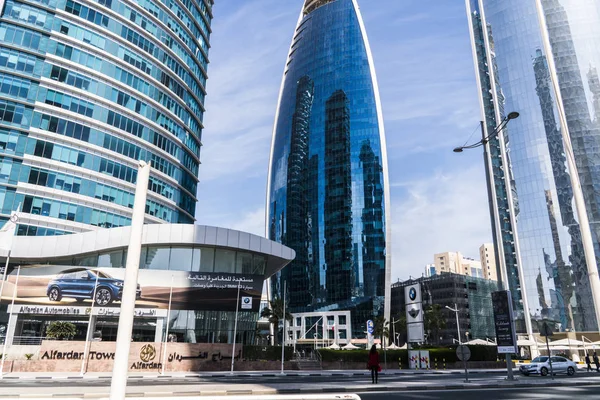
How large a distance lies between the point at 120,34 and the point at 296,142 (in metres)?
78.4

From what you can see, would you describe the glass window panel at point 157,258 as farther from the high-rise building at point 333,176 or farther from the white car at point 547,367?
the high-rise building at point 333,176

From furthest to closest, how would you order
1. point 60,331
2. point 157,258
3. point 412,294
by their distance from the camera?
point 157,258 → point 412,294 → point 60,331

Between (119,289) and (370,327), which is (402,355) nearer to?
(370,327)

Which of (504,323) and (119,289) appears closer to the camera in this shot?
(504,323)

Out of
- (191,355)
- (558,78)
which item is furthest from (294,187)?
(191,355)

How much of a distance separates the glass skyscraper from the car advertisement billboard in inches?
403

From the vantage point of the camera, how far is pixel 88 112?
59062mm

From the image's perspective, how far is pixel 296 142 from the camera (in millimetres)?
137875

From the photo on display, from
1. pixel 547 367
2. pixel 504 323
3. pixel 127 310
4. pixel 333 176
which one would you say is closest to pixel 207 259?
pixel 504 323

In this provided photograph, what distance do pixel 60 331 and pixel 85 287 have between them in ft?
20.0

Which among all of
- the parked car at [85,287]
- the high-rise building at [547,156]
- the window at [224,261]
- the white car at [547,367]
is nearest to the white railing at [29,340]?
the parked car at [85,287]

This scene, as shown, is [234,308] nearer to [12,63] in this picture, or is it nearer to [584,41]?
[12,63]

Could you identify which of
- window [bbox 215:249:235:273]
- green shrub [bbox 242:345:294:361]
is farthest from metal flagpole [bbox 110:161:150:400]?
window [bbox 215:249:235:273]

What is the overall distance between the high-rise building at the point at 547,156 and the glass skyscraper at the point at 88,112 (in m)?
78.8
